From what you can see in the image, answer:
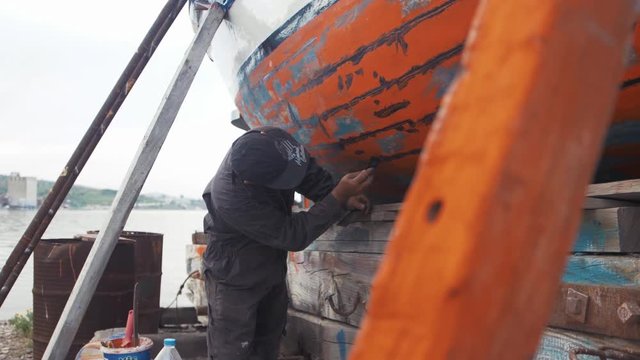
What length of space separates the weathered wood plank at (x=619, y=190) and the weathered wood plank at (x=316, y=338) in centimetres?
135

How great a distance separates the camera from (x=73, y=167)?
3.95 metres

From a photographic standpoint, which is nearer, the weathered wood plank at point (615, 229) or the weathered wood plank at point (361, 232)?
the weathered wood plank at point (615, 229)

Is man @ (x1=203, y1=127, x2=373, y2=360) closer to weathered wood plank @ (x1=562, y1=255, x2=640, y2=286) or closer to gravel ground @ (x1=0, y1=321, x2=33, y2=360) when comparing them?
weathered wood plank @ (x1=562, y1=255, x2=640, y2=286)

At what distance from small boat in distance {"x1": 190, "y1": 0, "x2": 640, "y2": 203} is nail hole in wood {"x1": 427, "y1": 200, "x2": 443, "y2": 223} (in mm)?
1132

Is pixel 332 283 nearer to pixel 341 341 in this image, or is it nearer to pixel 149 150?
pixel 341 341

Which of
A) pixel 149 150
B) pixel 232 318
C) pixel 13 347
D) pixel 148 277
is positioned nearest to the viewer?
pixel 232 318

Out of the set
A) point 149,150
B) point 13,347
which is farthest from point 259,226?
point 13,347

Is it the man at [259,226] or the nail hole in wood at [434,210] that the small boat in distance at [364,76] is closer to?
the man at [259,226]

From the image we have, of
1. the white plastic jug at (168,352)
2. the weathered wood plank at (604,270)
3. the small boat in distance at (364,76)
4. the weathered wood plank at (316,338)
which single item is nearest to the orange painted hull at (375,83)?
the small boat in distance at (364,76)

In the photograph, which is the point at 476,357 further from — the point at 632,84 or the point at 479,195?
the point at 632,84

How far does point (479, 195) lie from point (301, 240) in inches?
76.6

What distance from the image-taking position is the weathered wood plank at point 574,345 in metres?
1.42

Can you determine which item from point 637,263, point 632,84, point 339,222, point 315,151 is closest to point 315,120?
point 315,151

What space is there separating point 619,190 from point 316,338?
1778 millimetres
